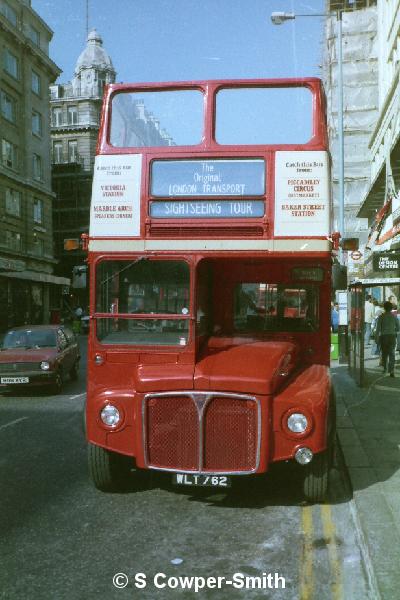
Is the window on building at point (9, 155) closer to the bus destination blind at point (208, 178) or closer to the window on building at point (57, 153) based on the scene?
the window on building at point (57, 153)

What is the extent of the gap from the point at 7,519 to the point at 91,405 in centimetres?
118

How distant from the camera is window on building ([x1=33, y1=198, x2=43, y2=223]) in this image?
154 ft

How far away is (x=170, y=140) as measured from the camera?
22.1 feet

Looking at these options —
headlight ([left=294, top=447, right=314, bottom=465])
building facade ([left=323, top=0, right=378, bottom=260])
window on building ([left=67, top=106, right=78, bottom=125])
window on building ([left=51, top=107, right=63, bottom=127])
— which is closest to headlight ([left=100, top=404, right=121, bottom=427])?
headlight ([left=294, top=447, right=314, bottom=465])

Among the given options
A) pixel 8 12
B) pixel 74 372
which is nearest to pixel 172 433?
pixel 74 372

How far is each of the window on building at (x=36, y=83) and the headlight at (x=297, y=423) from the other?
1819 inches

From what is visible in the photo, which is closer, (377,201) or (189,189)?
(189,189)

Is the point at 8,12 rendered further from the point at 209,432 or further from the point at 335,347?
the point at 209,432

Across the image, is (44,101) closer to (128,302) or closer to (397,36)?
(397,36)

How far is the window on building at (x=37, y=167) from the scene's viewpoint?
47.0 meters

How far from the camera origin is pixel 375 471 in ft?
21.6

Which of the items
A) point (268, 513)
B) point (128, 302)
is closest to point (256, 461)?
point (268, 513)

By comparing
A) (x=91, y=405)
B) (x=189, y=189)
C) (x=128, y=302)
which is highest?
(x=189, y=189)

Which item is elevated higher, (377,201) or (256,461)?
(377,201)
